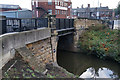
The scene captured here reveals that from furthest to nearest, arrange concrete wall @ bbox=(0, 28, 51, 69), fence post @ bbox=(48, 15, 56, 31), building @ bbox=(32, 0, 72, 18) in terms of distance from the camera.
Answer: building @ bbox=(32, 0, 72, 18)
fence post @ bbox=(48, 15, 56, 31)
concrete wall @ bbox=(0, 28, 51, 69)

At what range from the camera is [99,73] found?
10508mm

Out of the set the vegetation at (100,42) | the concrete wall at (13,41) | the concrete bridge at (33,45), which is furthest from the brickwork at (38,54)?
the vegetation at (100,42)

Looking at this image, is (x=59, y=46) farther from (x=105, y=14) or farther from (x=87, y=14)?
(x=105, y=14)

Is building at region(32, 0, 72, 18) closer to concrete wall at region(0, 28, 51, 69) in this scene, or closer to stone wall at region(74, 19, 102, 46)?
stone wall at region(74, 19, 102, 46)

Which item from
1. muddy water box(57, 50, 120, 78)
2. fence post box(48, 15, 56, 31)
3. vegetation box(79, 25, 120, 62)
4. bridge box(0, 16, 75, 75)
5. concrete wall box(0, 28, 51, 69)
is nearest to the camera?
concrete wall box(0, 28, 51, 69)

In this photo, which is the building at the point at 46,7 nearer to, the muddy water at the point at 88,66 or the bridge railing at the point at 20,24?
the muddy water at the point at 88,66

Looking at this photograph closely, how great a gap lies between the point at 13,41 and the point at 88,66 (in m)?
9.27

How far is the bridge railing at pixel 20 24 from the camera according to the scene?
16.7ft

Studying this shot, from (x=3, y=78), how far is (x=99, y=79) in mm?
7815

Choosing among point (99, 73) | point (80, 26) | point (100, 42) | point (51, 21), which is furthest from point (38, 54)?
point (80, 26)

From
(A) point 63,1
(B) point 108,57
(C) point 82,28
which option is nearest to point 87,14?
(A) point 63,1

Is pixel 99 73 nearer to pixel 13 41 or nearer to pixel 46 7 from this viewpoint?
pixel 13 41

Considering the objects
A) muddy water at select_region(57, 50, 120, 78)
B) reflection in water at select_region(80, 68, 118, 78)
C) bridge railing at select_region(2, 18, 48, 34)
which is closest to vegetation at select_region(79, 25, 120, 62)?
muddy water at select_region(57, 50, 120, 78)

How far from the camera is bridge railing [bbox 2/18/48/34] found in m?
5.09
